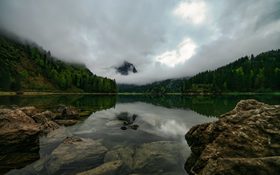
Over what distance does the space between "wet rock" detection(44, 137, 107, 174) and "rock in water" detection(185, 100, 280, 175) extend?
8.52 m

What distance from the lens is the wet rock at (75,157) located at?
633 inches

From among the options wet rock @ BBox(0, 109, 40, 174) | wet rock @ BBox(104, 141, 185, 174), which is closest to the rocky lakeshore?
wet rock @ BBox(0, 109, 40, 174)

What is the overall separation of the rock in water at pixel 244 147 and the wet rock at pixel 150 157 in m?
1.66

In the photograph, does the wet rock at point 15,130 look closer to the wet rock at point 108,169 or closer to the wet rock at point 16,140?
the wet rock at point 16,140

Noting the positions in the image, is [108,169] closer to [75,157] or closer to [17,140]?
[75,157]

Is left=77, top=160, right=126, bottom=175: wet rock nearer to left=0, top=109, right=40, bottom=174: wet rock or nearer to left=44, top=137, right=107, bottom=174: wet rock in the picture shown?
left=44, top=137, right=107, bottom=174: wet rock

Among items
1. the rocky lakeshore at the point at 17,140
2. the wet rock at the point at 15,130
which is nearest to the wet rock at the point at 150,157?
the rocky lakeshore at the point at 17,140

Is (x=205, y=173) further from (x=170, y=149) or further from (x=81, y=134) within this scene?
(x=81, y=134)

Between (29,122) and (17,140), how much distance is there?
12.7ft

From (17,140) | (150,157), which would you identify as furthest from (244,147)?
(17,140)

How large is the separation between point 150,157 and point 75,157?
702 centimetres

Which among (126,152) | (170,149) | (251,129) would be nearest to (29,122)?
(126,152)

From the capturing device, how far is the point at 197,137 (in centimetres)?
2230

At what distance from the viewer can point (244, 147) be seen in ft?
46.8
